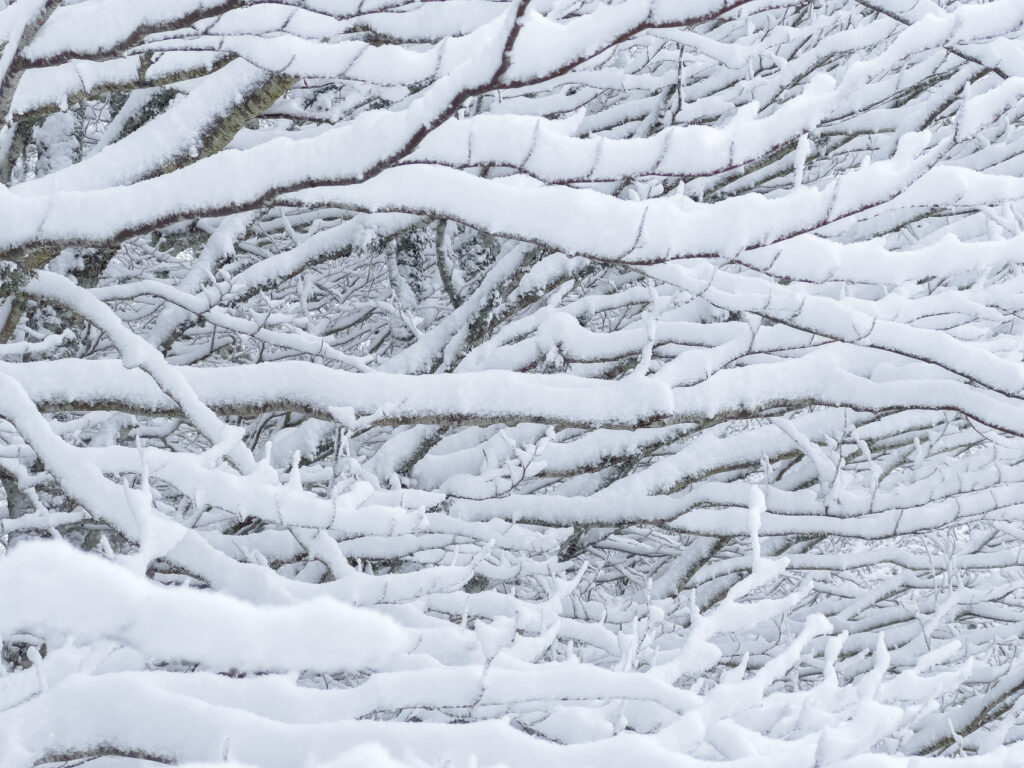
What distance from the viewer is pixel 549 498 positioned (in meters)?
A: 3.40

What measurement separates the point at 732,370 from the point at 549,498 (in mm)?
970

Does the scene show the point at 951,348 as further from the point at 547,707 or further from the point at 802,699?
the point at 547,707

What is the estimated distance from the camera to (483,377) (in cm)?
248

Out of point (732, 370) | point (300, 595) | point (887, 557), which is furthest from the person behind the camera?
point (887, 557)

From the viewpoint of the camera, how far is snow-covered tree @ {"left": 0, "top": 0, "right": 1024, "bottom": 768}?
4.63ft

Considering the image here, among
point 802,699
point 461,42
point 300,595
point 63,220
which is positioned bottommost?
point 802,699

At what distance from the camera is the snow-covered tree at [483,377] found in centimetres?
141

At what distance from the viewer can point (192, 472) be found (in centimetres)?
198

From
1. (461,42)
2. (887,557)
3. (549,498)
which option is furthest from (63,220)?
(887,557)

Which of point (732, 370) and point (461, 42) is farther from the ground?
point (461, 42)

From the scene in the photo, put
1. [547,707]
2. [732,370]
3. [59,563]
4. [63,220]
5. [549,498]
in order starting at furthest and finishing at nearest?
[549,498]
[732,370]
[547,707]
[63,220]
[59,563]

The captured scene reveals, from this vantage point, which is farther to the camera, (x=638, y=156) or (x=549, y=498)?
(x=549, y=498)

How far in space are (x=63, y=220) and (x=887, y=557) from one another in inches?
159

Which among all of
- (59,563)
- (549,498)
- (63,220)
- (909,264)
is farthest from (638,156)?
(549,498)
